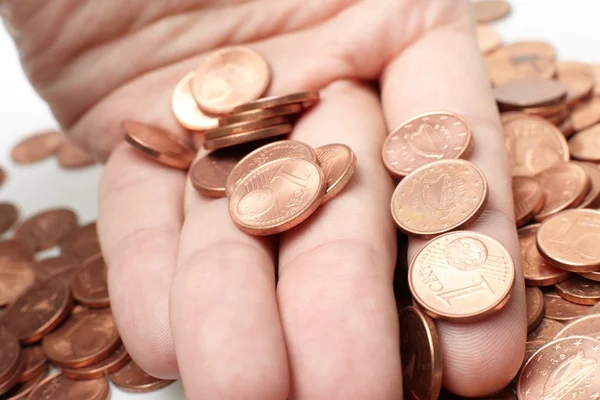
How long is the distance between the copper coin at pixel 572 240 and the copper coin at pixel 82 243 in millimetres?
1271

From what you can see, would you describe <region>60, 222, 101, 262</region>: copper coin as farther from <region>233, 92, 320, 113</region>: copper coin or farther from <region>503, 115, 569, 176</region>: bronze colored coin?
<region>503, 115, 569, 176</region>: bronze colored coin

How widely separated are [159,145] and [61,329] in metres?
0.55

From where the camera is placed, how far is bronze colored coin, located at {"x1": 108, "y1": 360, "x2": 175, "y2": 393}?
1544 millimetres

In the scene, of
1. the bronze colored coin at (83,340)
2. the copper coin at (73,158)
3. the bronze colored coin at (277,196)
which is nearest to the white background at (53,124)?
the copper coin at (73,158)

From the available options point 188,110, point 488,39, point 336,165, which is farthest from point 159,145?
point 488,39

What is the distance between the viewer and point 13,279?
6.53ft

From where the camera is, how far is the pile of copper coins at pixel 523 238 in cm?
115

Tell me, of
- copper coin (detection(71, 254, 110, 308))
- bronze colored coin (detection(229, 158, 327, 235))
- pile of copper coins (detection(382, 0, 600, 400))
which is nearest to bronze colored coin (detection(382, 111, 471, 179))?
pile of copper coins (detection(382, 0, 600, 400))

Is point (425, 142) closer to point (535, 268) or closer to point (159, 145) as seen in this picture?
point (535, 268)

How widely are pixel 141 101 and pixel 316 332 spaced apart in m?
1.12

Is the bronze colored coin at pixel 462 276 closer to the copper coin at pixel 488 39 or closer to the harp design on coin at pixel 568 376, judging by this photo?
the harp design on coin at pixel 568 376

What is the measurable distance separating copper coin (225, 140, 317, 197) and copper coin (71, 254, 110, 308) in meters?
0.56

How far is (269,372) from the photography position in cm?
101

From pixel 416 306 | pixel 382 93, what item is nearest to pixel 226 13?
pixel 382 93
